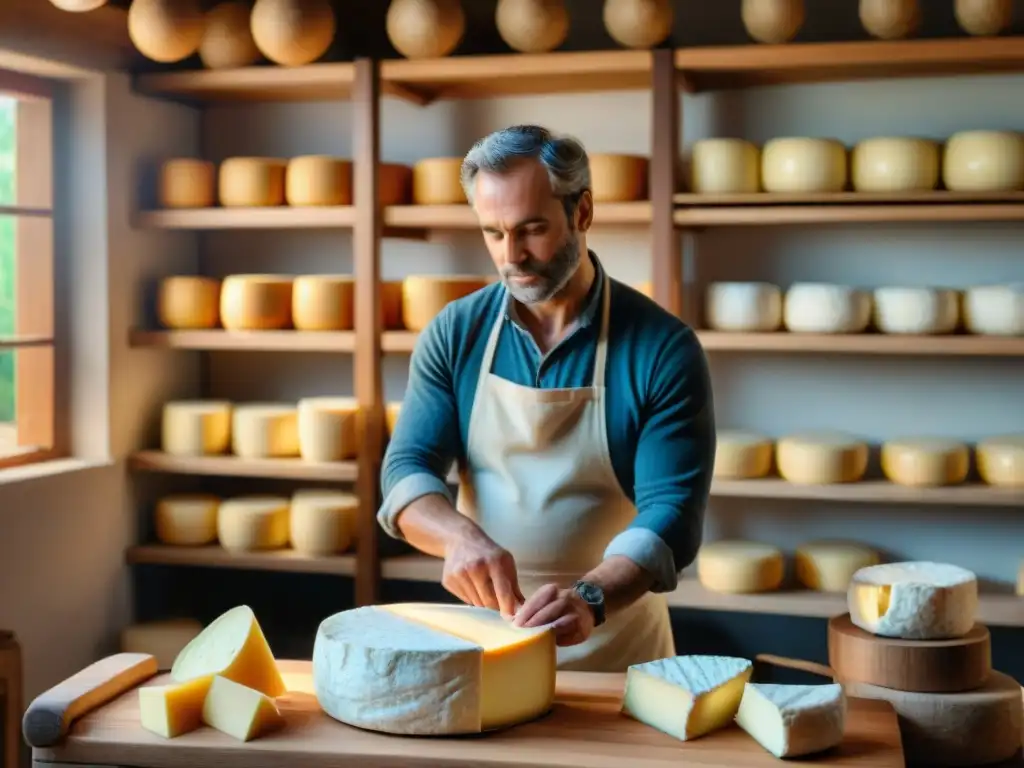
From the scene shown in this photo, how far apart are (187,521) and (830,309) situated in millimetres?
1874

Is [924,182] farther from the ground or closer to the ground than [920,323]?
farther from the ground

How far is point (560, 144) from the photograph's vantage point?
1.88 m

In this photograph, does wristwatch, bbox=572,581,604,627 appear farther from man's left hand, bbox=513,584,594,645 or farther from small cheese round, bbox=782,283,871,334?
small cheese round, bbox=782,283,871,334

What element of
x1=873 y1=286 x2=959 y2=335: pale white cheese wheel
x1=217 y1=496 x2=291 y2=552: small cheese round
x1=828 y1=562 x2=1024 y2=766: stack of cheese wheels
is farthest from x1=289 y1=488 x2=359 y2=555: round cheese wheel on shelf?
x1=828 y1=562 x2=1024 y2=766: stack of cheese wheels

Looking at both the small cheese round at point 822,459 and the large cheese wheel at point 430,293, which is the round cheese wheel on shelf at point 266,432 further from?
the small cheese round at point 822,459

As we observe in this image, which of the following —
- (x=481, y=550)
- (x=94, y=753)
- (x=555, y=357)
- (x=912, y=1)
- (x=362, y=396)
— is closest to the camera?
(x=94, y=753)

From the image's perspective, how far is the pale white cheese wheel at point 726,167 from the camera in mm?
3252

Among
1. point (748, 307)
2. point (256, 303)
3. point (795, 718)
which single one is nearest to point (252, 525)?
point (256, 303)

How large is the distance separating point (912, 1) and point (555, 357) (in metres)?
1.62

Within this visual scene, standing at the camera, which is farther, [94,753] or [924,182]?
[924,182]

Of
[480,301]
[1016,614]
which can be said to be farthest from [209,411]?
[1016,614]

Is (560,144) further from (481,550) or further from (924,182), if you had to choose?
(924,182)

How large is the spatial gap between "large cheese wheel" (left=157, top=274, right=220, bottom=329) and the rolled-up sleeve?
1.98 metres

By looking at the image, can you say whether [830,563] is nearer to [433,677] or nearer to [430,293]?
[430,293]
